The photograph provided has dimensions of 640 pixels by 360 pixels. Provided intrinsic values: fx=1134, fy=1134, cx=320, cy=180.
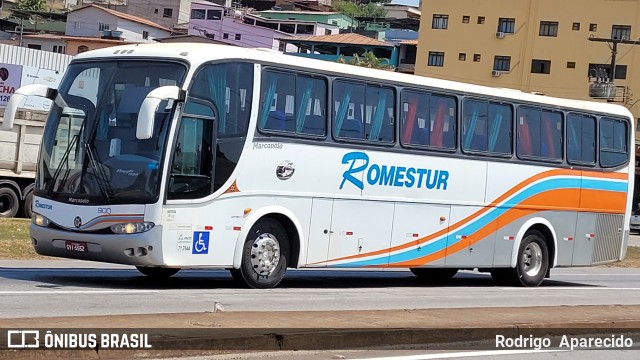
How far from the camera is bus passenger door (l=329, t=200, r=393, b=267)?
16984mm

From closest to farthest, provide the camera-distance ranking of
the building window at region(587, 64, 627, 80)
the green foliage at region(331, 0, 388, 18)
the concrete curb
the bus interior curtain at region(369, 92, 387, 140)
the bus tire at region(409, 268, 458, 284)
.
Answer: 1. the concrete curb
2. the bus interior curtain at region(369, 92, 387, 140)
3. the bus tire at region(409, 268, 458, 284)
4. the building window at region(587, 64, 627, 80)
5. the green foliage at region(331, 0, 388, 18)

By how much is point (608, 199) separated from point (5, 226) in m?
13.1

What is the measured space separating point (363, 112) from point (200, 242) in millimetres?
3853

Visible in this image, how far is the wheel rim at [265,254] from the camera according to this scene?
15.8 m

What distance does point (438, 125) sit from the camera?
18.8 meters

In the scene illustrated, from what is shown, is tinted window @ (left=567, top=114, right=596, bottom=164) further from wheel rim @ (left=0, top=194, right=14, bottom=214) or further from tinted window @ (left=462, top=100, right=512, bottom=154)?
wheel rim @ (left=0, top=194, right=14, bottom=214)

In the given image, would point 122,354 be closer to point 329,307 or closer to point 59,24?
point 329,307

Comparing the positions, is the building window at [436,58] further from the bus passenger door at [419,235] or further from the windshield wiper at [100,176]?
the windshield wiper at [100,176]

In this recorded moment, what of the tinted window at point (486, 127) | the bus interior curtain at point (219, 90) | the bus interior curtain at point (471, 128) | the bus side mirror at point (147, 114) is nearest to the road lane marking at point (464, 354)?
the bus side mirror at point (147, 114)

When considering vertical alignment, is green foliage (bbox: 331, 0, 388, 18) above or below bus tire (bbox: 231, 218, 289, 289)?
above

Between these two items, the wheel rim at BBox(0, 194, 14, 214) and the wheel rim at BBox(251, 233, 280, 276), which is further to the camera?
the wheel rim at BBox(0, 194, 14, 214)

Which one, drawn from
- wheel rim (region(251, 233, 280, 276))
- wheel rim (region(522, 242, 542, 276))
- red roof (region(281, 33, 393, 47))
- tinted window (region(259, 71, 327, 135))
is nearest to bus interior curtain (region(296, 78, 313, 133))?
tinted window (region(259, 71, 327, 135))

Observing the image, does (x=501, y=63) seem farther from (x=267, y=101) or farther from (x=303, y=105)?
(x=267, y=101)

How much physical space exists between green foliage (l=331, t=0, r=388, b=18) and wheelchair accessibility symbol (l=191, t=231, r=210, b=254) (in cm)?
11318
